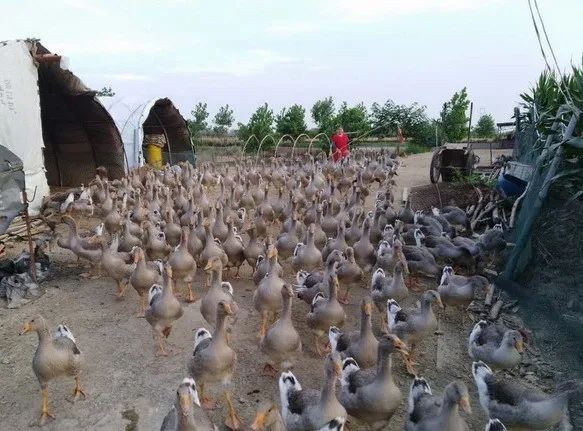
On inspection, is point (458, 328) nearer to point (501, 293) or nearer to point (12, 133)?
point (501, 293)

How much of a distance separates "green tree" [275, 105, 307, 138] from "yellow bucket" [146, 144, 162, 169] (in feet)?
32.5

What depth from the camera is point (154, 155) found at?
19.5 m

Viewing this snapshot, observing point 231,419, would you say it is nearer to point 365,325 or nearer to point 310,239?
point 365,325

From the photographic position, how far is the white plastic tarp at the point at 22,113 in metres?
11.0

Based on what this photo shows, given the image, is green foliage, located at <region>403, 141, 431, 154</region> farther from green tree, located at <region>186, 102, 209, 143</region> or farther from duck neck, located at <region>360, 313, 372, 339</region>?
duck neck, located at <region>360, 313, 372, 339</region>

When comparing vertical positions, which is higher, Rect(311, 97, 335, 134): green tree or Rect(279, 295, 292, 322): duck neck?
Rect(311, 97, 335, 134): green tree

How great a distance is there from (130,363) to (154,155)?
590 inches

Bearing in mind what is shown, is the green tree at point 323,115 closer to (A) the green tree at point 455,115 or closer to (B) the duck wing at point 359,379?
(A) the green tree at point 455,115

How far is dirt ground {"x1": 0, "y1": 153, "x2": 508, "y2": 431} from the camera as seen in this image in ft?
15.6

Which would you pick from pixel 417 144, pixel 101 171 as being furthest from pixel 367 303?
pixel 417 144

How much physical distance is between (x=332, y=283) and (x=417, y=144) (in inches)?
1158

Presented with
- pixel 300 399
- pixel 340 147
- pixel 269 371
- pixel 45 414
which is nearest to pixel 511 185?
pixel 269 371

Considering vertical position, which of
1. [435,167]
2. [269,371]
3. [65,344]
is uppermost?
[435,167]

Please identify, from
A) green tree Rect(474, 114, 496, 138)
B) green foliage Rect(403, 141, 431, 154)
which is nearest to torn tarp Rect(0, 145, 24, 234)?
green foliage Rect(403, 141, 431, 154)
